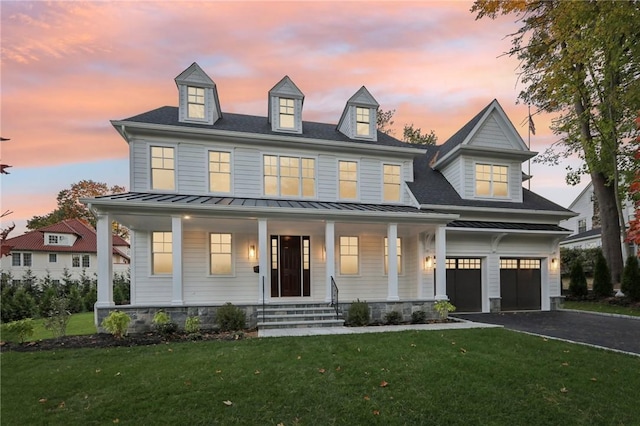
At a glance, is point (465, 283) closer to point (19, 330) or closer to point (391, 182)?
point (391, 182)

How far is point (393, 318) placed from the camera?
1052cm

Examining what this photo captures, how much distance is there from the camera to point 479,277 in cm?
1364

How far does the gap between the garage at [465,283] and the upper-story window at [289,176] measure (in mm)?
6082

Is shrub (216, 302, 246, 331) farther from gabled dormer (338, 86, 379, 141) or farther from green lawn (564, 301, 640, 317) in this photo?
green lawn (564, 301, 640, 317)

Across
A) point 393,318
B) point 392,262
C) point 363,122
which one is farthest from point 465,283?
point 363,122

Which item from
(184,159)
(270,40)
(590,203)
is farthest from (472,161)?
(590,203)

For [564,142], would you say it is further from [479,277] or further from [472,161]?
[479,277]

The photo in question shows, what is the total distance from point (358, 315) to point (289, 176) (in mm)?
5447

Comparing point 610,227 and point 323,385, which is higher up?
point 610,227

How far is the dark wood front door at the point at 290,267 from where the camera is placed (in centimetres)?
1226

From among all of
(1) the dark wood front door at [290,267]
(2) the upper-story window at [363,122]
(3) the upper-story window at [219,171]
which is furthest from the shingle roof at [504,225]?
(3) the upper-story window at [219,171]

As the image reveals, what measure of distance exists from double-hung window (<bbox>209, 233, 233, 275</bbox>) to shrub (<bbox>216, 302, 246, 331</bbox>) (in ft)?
8.11

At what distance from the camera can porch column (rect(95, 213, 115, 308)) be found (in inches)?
364

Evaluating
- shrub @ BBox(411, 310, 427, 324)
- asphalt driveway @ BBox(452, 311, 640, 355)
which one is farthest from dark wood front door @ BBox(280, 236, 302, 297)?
asphalt driveway @ BBox(452, 311, 640, 355)
